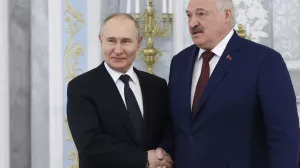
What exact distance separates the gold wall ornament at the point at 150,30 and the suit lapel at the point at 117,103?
1011 mm

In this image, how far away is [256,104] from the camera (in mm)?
1732

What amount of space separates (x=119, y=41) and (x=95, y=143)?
39 cm

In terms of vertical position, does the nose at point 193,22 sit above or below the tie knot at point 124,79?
above

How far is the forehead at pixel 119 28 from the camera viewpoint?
1.83 meters

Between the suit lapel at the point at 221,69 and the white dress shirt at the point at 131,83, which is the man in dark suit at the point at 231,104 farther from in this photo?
the white dress shirt at the point at 131,83

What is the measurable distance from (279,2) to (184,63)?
3.96 feet

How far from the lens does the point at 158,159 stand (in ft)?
5.99

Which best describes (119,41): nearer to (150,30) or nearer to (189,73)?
(189,73)

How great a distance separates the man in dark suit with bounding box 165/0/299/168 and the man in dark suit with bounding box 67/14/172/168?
0.39ft

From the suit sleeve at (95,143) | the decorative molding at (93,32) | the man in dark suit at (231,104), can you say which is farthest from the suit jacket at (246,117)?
the decorative molding at (93,32)

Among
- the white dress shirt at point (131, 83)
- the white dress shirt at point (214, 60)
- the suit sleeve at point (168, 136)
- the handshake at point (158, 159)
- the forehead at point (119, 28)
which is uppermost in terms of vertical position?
the forehead at point (119, 28)

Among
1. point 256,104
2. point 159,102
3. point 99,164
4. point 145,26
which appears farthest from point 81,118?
point 145,26

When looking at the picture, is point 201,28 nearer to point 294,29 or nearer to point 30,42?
point 294,29

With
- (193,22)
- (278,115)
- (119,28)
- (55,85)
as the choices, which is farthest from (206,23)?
(55,85)
